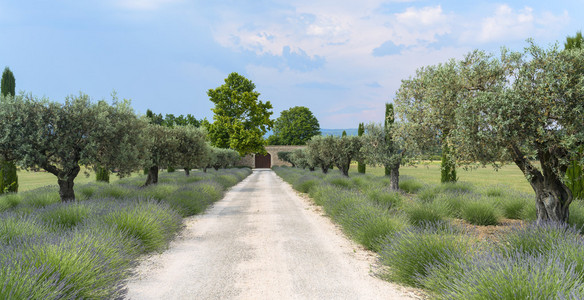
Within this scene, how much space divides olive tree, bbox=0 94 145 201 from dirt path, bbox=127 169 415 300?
156 inches

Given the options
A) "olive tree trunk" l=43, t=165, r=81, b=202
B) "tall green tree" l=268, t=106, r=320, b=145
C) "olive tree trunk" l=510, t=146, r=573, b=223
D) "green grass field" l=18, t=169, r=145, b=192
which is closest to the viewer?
"olive tree trunk" l=510, t=146, r=573, b=223

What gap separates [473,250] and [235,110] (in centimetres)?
2856

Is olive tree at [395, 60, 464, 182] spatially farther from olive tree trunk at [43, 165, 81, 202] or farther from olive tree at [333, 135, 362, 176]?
olive tree at [333, 135, 362, 176]

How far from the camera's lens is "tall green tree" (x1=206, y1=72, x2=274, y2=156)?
1201 inches

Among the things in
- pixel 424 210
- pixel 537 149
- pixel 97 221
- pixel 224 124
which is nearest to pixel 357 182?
pixel 424 210

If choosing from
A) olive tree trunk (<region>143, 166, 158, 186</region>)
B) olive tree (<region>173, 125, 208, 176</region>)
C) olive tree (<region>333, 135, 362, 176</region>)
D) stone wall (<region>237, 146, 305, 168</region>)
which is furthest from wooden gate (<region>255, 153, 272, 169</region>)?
olive tree trunk (<region>143, 166, 158, 186</region>)

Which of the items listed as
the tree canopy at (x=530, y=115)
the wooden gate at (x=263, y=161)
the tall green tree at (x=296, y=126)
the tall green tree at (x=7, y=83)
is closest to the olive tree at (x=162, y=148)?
the tall green tree at (x=7, y=83)

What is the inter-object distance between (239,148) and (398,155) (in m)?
17.5

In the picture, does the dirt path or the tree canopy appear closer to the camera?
the dirt path

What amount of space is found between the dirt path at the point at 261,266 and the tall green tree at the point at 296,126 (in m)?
71.5

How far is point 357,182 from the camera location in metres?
18.6

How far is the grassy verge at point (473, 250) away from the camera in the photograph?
3174 mm

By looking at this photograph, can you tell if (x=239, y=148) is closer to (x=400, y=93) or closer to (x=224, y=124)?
(x=224, y=124)

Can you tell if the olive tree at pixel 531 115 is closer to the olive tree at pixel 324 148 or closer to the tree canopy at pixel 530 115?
the tree canopy at pixel 530 115
